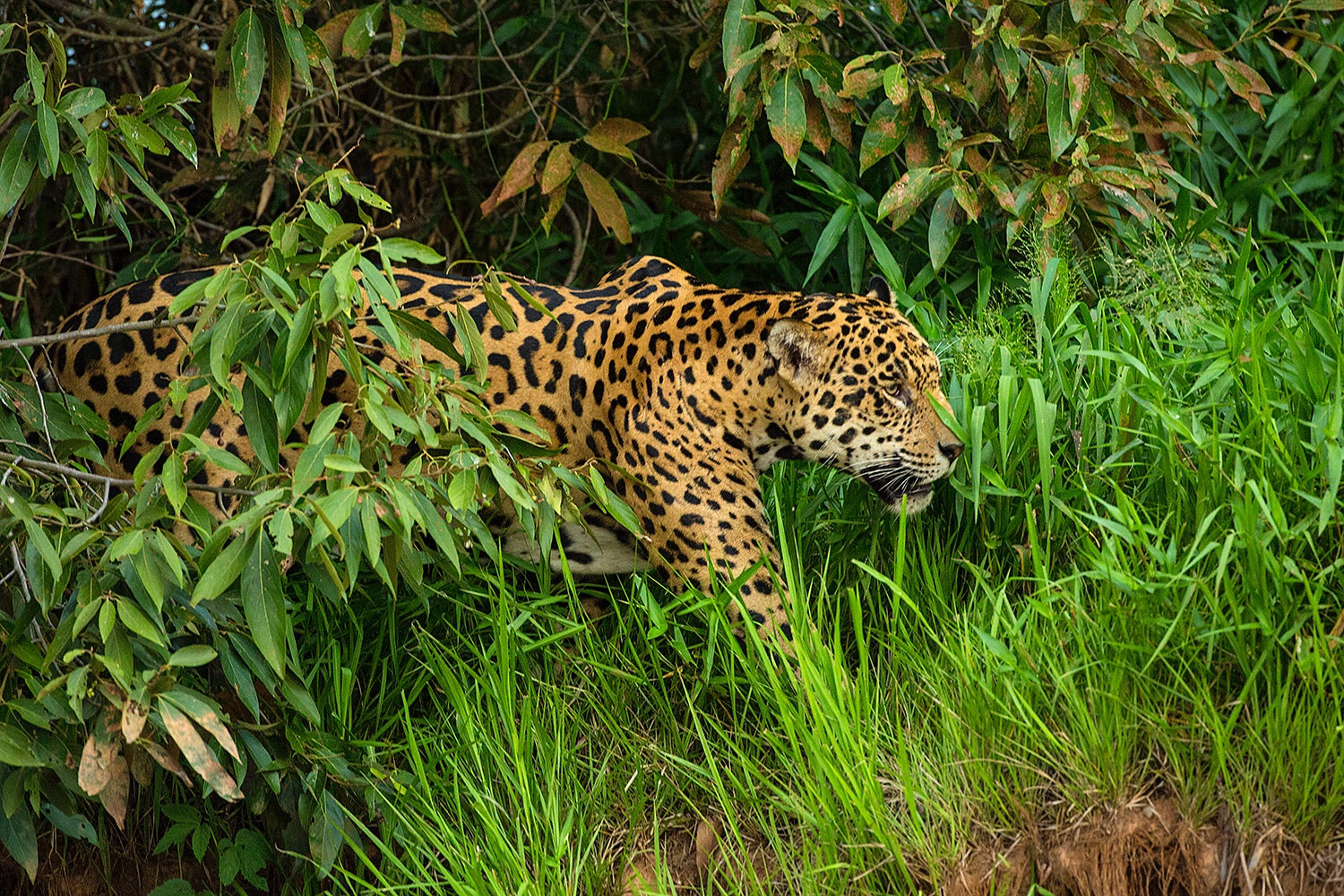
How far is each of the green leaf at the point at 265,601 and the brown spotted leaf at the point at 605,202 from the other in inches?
92.4

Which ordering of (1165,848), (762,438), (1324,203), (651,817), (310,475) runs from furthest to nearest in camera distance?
1. (1324,203)
2. (762,438)
3. (651,817)
4. (1165,848)
5. (310,475)

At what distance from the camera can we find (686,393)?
165 inches

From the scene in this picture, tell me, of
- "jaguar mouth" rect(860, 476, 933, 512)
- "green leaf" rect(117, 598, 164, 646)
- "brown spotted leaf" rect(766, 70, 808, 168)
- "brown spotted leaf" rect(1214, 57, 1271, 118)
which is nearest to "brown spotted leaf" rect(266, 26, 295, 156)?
"brown spotted leaf" rect(766, 70, 808, 168)

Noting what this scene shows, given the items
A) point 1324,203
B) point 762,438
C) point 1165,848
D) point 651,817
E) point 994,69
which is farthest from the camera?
point 1324,203

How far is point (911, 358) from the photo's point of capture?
4172 millimetres

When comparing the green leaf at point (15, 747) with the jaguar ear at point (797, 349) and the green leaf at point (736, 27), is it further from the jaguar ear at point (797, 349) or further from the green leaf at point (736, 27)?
the green leaf at point (736, 27)

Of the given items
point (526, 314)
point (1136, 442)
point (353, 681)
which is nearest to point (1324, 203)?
point (1136, 442)

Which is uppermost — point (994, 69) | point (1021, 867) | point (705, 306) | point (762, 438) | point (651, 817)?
point (994, 69)

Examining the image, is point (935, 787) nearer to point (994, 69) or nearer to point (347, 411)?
point (347, 411)

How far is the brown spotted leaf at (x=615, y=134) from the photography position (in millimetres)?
5152

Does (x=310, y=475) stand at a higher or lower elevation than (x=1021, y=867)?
higher

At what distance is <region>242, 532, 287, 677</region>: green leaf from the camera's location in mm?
3002

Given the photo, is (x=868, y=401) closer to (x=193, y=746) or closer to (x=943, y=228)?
(x=943, y=228)

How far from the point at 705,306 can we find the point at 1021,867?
1792mm
